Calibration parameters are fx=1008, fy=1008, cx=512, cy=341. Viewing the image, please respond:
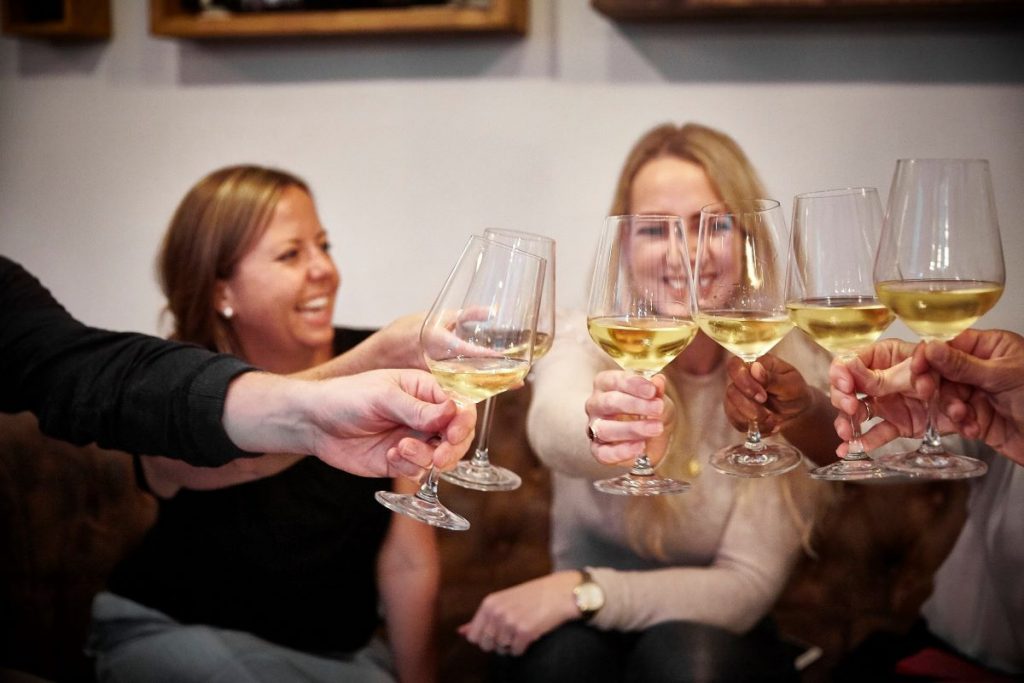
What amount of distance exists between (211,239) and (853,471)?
1632 mm

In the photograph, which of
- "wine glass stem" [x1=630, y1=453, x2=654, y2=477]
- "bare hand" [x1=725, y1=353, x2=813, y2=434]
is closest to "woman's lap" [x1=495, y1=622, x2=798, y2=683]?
"bare hand" [x1=725, y1=353, x2=813, y2=434]

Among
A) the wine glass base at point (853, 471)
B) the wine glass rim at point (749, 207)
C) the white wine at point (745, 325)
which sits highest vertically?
the wine glass rim at point (749, 207)

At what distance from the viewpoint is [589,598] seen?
75.9 inches

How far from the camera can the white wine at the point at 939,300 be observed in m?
1.05

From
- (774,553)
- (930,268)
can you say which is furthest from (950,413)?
(774,553)

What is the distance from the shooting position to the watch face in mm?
1921

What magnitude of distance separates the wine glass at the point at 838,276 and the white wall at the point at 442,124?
850 millimetres

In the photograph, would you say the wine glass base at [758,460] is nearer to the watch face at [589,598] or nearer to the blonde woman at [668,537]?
the blonde woman at [668,537]

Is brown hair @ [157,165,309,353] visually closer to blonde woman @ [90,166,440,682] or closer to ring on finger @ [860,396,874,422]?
blonde woman @ [90,166,440,682]

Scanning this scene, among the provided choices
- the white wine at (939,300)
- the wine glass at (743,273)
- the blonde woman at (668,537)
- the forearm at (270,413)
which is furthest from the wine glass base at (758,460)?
the forearm at (270,413)

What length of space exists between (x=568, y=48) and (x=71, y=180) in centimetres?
133

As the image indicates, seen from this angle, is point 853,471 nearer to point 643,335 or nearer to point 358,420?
point 643,335

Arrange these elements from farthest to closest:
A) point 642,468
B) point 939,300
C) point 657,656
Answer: point 657,656
point 642,468
point 939,300

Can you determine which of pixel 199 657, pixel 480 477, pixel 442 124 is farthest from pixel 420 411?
pixel 442 124
